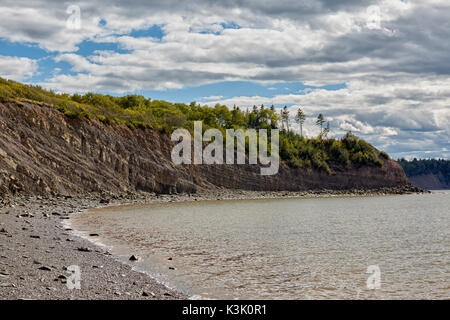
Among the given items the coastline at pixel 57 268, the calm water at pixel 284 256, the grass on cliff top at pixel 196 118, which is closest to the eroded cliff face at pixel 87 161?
the grass on cliff top at pixel 196 118

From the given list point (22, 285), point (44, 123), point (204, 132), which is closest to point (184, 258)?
point (22, 285)

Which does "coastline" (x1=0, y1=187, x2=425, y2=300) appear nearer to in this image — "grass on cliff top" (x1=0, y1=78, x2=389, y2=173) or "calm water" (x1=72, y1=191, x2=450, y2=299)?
"calm water" (x1=72, y1=191, x2=450, y2=299)

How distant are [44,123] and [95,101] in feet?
76.5

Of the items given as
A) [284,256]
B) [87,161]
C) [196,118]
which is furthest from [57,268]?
[196,118]

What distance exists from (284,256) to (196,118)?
89.9 metres

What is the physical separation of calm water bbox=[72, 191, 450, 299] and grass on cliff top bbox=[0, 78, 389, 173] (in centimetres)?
3629

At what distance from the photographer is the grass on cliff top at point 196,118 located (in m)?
60.1

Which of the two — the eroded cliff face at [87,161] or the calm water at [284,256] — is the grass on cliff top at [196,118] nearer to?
the eroded cliff face at [87,161]

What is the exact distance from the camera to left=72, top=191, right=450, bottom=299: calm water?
1232cm

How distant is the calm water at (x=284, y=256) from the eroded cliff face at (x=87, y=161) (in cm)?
1983

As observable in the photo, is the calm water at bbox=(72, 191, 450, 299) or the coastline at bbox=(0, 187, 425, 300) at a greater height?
the coastline at bbox=(0, 187, 425, 300)

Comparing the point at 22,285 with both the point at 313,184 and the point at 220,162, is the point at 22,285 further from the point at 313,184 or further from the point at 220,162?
the point at 313,184

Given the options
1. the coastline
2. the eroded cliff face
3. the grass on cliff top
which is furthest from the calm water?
the grass on cliff top

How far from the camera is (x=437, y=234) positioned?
25.4 metres
